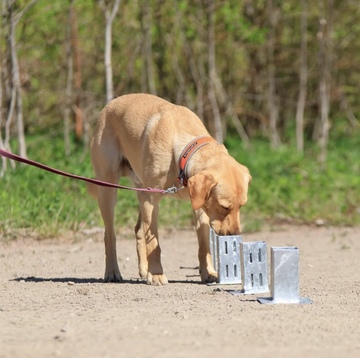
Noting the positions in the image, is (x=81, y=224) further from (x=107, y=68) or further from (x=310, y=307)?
(x=310, y=307)

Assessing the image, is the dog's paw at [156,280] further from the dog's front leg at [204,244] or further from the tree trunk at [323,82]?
the tree trunk at [323,82]

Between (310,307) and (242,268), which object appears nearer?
(310,307)

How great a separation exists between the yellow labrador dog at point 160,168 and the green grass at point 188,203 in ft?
7.69

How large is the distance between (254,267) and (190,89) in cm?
1206

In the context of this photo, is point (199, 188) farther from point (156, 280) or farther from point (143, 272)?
point (143, 272)

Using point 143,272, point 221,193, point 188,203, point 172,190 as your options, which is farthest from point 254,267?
point 188,203

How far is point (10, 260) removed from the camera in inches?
355

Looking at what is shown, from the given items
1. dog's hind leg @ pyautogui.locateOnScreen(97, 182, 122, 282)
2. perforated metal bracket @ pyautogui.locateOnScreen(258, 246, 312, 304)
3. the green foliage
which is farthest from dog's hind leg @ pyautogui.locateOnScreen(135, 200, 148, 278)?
the green foliage

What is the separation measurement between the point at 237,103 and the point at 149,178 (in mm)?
12681

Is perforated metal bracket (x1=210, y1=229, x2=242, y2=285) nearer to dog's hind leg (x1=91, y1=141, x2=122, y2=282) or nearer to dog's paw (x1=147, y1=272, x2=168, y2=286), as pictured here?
dog's paw (x1=147, y1=272, x2=168, y2=286)

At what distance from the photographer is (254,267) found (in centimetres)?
680

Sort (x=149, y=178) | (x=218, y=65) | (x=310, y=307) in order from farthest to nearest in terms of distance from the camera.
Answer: (x=218, y=65)
(x=149, y=178)
(x=310, y=307)

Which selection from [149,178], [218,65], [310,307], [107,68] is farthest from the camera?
[218,65]

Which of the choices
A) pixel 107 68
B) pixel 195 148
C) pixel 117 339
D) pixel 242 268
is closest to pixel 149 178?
pixel 195 148
